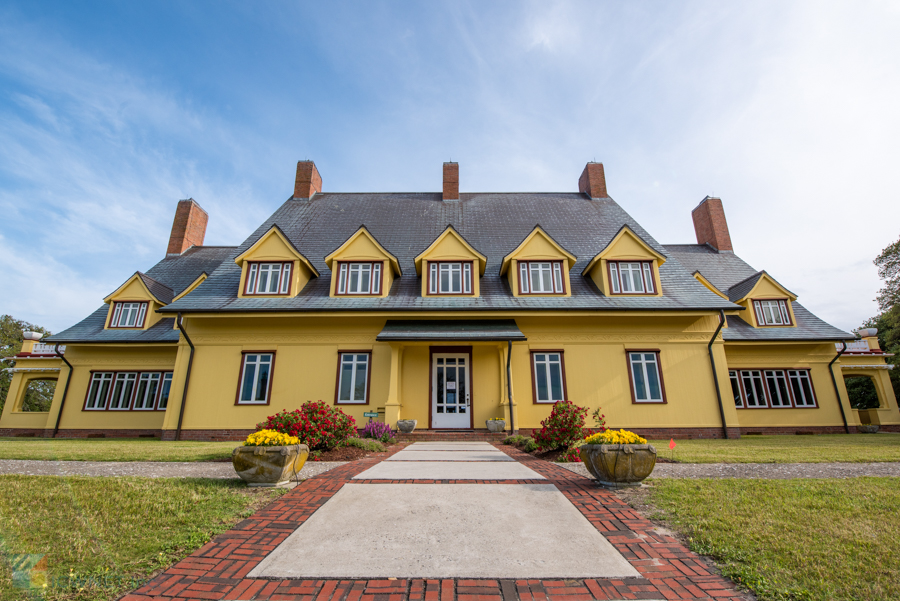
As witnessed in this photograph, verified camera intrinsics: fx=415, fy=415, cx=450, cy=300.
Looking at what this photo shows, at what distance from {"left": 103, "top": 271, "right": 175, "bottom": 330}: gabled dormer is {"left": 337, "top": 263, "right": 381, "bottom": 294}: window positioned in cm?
884

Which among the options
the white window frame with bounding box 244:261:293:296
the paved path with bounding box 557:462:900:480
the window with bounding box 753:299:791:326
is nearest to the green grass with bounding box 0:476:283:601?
the paved path with bounding box 557:462:900:480

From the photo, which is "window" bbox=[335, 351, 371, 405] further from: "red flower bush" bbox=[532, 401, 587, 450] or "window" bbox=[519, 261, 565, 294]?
"red flower bush" bbox=[532, 401, 587, 450]

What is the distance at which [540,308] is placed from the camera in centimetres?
1547

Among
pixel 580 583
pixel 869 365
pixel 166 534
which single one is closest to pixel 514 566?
pixel 580 583

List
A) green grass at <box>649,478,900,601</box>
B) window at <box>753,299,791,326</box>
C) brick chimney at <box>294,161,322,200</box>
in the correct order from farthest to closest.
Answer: brick chimney at <box>294,161,322,200</box> < window at <box>753,299,791,326</box> < green grass at <box>649,478,900,601</box>

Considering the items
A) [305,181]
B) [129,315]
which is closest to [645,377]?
[305,181]

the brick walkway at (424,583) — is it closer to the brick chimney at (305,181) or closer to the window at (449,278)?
the window at (449,278)

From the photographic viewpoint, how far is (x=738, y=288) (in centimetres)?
2019

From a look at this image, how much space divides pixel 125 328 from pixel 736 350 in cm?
2718

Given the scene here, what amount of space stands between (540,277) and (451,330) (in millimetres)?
4423

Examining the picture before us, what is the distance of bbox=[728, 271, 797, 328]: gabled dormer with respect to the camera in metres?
19.1

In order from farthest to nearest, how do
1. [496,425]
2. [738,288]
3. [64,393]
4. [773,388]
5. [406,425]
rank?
[738,288], [773,388], [64,393], [496,425], [406,425]

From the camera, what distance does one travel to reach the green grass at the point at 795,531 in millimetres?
3035

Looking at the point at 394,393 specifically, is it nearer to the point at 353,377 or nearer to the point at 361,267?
the point at 353,377
